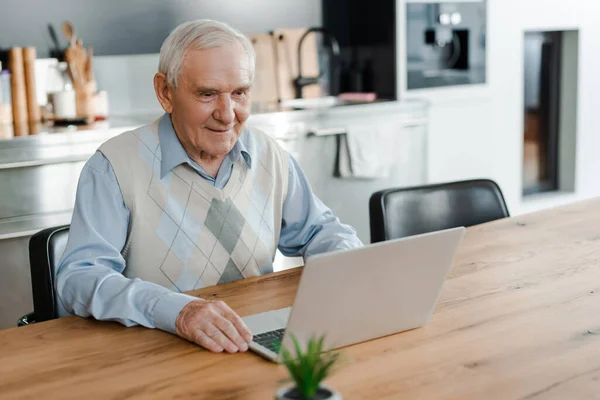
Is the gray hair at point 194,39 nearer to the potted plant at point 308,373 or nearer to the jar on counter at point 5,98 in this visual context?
the potted plant at point 308,373

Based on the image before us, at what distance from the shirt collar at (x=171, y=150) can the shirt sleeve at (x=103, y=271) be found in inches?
4.9

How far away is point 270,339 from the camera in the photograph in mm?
1506

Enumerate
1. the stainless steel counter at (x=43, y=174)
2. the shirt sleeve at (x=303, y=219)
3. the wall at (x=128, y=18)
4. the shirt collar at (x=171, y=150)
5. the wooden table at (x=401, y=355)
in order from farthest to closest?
the wall at (x=128, y=18) → the stainless steel counter at (x=43, y=174) → the shirt sleeve at (x=303, y=219) → the shirt collar at (x=171, y=150) → the wooden table at (x=401, y=355)

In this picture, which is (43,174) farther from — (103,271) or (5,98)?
(103,271)

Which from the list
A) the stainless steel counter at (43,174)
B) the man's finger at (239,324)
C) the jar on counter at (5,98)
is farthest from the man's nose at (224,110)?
the jar on counter at (5,98)

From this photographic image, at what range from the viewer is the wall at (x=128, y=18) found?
3.92m

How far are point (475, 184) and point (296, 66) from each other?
6.96ft

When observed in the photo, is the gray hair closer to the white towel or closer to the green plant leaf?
the green plant leaf

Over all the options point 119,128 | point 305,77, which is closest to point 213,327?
point 119,128

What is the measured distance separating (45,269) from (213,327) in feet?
1.73

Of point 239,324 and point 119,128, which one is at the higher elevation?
point 119,128

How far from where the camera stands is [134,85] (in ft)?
13.7

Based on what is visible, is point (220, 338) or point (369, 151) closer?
point (220, 338)

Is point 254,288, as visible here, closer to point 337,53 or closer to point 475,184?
point 475,184
